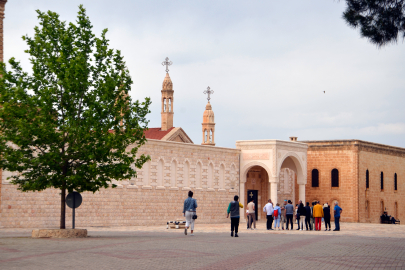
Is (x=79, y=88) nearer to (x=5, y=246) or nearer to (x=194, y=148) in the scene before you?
(x=5, y=246)

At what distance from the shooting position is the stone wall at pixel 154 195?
27.9 metres

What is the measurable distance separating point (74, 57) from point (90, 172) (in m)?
4.11

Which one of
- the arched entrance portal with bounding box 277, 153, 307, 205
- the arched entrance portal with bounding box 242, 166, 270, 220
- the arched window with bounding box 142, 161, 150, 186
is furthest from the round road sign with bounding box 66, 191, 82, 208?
the arched entrance portal with bounding box 242, 166, 270, 220

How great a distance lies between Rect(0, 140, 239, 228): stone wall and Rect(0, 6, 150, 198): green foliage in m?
7.25

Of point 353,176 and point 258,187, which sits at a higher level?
point 353,176

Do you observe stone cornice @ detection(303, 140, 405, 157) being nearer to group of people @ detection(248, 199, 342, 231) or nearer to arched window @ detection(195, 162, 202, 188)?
arched window @ detection(195, 162, 202, 188)

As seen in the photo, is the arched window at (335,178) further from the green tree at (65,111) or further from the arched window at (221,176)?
the green tree at (65,111)

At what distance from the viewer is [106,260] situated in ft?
42.3

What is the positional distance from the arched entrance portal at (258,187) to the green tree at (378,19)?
94.8ft

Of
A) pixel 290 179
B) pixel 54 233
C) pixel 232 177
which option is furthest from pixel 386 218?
pixel 54 233

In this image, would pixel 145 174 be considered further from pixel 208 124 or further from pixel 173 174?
pixel 208 124

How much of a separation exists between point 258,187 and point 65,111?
23772 mm

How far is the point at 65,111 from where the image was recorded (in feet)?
69.7

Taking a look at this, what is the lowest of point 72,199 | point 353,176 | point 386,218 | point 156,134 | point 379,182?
point 386,218
